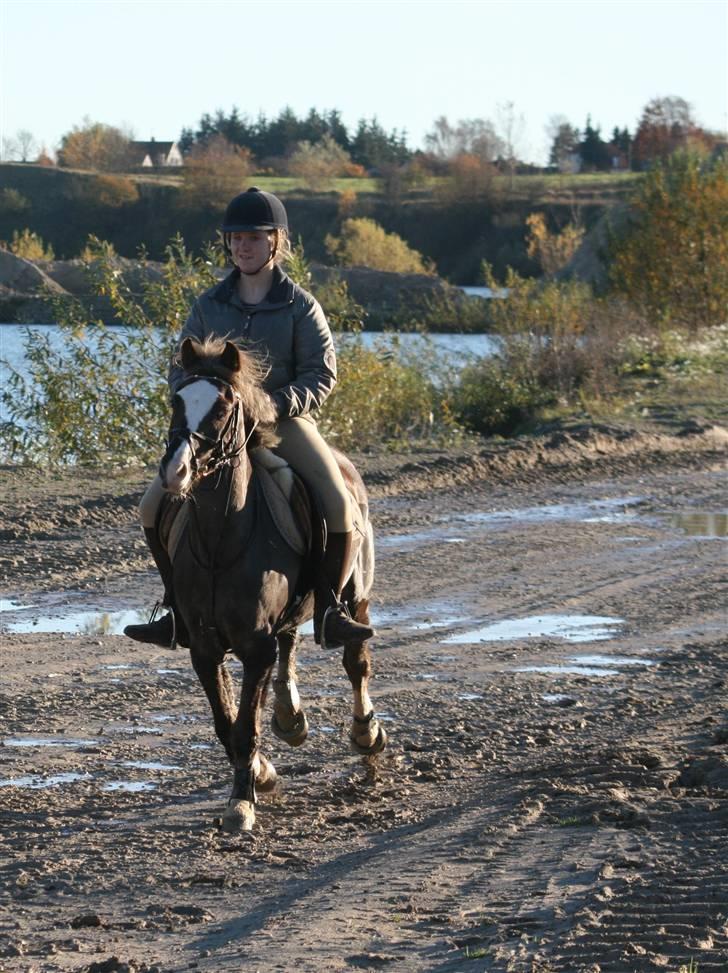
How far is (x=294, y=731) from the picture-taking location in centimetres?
761

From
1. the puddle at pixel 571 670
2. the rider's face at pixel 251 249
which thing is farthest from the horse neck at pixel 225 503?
the puddle at pixel 571 670

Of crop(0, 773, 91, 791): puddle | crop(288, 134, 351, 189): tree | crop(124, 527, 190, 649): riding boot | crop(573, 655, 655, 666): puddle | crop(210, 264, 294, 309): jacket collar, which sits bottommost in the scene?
crop(573, 655, 655, 666): puddle

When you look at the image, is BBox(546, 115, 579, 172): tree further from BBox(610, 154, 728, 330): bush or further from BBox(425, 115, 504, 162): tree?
BBox(610, 154, 728, 330): bush

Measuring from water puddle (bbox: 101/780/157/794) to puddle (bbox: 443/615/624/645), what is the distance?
12.8ft

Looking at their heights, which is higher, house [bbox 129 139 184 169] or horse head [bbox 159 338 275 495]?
house [bbox 129 139 184 169]

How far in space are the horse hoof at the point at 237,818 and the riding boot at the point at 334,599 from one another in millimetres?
1003

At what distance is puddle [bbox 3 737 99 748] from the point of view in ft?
25.8

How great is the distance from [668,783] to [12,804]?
3128mm

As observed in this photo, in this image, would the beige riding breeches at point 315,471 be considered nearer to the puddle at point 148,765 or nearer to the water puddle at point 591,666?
the puddle at point 148,765

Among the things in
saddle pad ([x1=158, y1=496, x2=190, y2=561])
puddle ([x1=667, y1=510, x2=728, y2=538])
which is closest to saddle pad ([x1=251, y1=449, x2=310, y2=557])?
saddle pad ([x1=158, y1=496, x2=190, y2=561])

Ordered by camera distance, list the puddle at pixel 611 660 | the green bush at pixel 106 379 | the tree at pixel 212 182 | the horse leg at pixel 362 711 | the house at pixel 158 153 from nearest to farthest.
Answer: the horse leg at pixel 362 711
the puddle at pixel 611 660
the green bush at pixel 106 379
the tree at pixel 212 182
the house at pixel 158 153

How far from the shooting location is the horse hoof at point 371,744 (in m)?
7.64

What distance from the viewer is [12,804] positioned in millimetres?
6824

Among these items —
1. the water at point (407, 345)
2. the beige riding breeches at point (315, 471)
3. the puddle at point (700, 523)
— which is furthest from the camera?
the water at point (407, 345)
